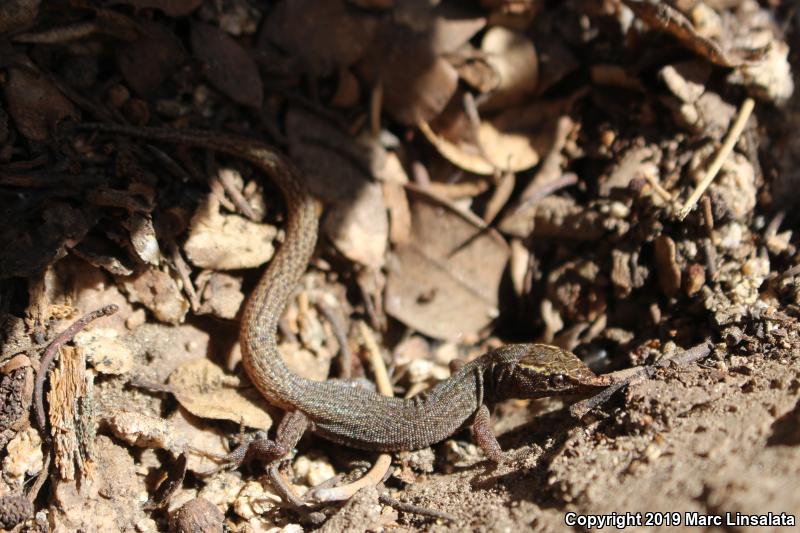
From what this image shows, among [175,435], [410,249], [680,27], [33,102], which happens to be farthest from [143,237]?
[680,27]

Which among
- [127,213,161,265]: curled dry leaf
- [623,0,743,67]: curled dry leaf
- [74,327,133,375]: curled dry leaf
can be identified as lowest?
[74,327,133,375]: curled dry leaf

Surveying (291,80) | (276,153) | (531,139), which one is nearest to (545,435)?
(531,139)

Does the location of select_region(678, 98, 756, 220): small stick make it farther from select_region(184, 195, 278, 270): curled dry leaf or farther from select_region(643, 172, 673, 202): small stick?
select_region(184, 195, 278, 270): curled dry leaf

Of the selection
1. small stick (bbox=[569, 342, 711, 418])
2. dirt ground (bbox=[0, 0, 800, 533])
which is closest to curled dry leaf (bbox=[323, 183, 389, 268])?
dirt ground (bbox=[0, 0, 800, 533])

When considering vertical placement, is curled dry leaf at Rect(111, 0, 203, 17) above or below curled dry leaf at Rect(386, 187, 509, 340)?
above

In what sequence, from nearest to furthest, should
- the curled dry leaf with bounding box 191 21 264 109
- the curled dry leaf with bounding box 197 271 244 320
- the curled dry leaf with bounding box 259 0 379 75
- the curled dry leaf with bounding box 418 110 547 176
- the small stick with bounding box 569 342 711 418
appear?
the small stick with bounding box 569 342 711 418 → the curled dry leaf with bounding box 197 271 244 320 → the curled dry leaf with bounding box 191 21 264 109 → the curled dry leaf with bounding box 259 0 379 75 → the curled dry leaf with bounding box 418 110 547 176

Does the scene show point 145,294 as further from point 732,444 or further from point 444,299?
point 732,444

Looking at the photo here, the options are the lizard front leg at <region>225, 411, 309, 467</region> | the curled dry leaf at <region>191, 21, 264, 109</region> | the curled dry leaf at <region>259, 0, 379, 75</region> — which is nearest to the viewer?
the lizard front leg at <region>225, 411, 309, 467</region>
